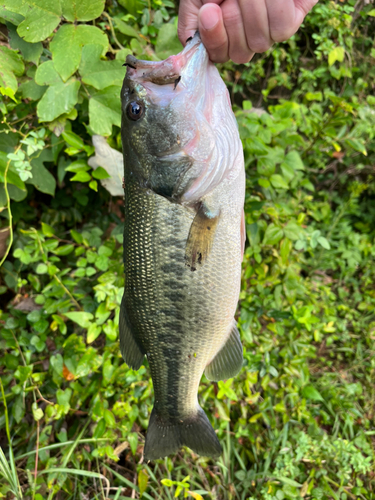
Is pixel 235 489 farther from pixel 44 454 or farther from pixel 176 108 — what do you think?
pixel 176 108

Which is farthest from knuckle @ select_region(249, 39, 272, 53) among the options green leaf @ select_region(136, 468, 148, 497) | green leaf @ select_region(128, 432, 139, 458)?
green leaf @ select_region(136, 468, 148, 497)

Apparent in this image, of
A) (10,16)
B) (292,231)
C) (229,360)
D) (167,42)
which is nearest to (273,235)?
(292,231)

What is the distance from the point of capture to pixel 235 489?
198 centimetres

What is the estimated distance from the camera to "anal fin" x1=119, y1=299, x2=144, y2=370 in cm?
131

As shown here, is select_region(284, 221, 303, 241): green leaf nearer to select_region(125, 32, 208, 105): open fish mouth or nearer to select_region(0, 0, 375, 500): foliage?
select_region(0, 0, 375, 500): foliage

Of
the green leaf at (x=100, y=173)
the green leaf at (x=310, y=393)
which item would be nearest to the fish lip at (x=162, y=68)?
the green leaf at (x=100, y=173)

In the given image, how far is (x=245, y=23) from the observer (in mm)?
1062

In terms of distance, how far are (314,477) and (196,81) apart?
257cm

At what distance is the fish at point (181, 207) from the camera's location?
1066mm

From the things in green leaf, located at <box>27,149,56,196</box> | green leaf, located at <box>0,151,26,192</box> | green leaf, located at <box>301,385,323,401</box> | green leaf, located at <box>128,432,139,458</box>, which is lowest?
green leaf, located at <box>301,385,323,401</box>

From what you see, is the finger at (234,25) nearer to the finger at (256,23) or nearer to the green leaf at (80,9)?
the finger at (256,23)

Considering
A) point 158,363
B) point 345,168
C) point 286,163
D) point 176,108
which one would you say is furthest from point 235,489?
point 345,168

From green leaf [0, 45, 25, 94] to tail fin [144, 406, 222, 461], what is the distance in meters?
1.58

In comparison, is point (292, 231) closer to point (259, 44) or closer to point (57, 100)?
point (259, 44)
